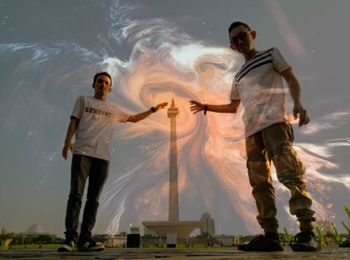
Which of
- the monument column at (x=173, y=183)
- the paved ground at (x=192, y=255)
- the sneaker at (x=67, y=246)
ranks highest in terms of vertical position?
the monument column at (x=173, y=183)

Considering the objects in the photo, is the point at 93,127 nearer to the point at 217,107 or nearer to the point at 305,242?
the point at 217,107

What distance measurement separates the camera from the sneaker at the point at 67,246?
3678mm

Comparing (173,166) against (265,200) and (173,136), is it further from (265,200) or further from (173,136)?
(265,200)

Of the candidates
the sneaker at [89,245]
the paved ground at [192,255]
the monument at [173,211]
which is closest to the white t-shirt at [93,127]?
the sneaker at [89,245]

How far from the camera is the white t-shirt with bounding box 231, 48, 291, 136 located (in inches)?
145

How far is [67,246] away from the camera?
12.5 feet

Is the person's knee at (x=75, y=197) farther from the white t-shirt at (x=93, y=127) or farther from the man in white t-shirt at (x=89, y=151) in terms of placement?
the white t-shirt at (x=93, y=127)

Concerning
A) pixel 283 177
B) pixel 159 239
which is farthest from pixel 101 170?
pixel 159 239

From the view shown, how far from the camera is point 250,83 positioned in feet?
13.3

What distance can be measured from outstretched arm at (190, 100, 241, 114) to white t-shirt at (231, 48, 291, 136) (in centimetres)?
50

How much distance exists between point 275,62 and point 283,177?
4.73ft

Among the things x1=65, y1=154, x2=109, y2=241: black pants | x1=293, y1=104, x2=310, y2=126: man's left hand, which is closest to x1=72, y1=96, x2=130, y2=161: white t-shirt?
x1=65, y1=154, x2=109, y2=241: black pants

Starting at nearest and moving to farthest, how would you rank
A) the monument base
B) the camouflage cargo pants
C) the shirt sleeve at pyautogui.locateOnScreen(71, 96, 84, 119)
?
the camouflage cargo pants → the shirt sleeve at pyautogui.locateOnScreen(71, 96, 84, 119) → the monument base

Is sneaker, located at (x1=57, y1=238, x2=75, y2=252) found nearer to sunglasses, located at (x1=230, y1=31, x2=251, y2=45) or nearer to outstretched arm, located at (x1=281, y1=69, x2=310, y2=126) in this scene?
outstretched arm, located at (x1=281, y1=69, x2=310, y2=126)
